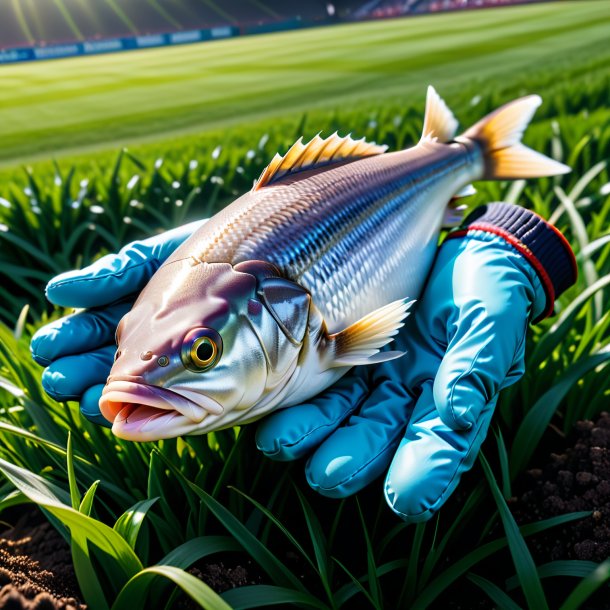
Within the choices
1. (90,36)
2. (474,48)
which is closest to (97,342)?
(90,36)

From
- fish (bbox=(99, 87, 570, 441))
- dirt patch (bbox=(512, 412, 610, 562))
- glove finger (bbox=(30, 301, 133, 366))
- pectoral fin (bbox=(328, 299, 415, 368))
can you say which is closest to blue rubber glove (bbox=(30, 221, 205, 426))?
glove finger (bbox=(30, 301, 133, 366))

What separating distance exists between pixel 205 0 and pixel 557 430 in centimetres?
744

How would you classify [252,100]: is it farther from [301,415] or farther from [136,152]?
[301,415]

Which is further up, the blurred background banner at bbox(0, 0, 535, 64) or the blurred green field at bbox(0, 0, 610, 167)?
the blurred background banner at bbox(0, 0, 535, 64)

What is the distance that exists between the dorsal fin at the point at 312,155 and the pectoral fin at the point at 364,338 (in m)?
0.32

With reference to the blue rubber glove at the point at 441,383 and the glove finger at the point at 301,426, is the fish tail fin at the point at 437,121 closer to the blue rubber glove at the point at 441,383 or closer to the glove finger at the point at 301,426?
the blue rubber glove at the point at 441,383

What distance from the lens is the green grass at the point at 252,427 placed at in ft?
3.19

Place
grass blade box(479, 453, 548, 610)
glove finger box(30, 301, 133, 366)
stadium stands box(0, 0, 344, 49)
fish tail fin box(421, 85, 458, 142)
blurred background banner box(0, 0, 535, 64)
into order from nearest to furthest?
grass blade box(479, 453, 548, 610)
glove finger box(30, 301, 133, 366)
fish tail fin box(421, 85, 458, 142)
stadium stands box(0, 0, 344, 49)
blurred background banner box(0, 0, 535, 64)

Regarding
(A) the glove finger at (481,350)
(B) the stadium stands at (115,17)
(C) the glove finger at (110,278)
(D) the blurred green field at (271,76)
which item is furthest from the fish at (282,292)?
(B) the stadium stands at (115,17)

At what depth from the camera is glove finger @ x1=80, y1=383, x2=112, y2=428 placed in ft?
3.63

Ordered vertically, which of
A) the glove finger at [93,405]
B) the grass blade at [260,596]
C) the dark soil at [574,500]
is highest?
the glove finger at [93,405]

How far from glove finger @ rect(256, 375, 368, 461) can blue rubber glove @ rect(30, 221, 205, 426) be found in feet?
1.07

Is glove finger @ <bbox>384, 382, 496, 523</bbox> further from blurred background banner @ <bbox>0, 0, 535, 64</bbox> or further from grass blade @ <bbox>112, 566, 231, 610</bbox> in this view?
blurred background banner @ <bbox>0, 0, 535, 64</bbox>

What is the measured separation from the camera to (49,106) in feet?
14.1
